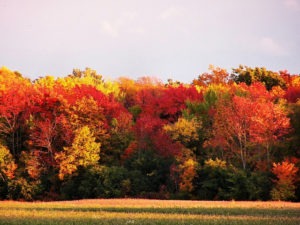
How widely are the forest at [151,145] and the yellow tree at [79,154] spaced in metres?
0.13

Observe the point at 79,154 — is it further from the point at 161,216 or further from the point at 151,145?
the point at 161,216

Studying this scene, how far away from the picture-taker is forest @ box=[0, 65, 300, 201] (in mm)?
51928

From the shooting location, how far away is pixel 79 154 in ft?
189

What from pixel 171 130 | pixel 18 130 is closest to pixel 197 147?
pixel 171 130

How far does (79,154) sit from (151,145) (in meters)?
9.70

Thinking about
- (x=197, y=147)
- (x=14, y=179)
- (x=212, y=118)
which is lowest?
(x=14, y=179)

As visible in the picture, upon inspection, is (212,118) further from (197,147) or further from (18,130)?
(18,130)

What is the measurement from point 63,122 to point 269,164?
86.4 ft

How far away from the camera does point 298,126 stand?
174ft

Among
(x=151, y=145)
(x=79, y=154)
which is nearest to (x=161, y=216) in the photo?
(x=79, y=154)

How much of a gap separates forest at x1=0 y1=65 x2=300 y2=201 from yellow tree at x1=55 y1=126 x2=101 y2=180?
0.13 m

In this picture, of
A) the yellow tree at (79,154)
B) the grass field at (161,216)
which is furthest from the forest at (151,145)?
the grass field at (161,216)

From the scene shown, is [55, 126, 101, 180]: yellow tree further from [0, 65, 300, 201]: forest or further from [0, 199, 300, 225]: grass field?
[0, 199, 300, 225]: grass field

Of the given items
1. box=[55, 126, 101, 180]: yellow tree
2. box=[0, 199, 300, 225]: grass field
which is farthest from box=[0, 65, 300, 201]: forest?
box=[0, 199, 300, 225]: grass field
